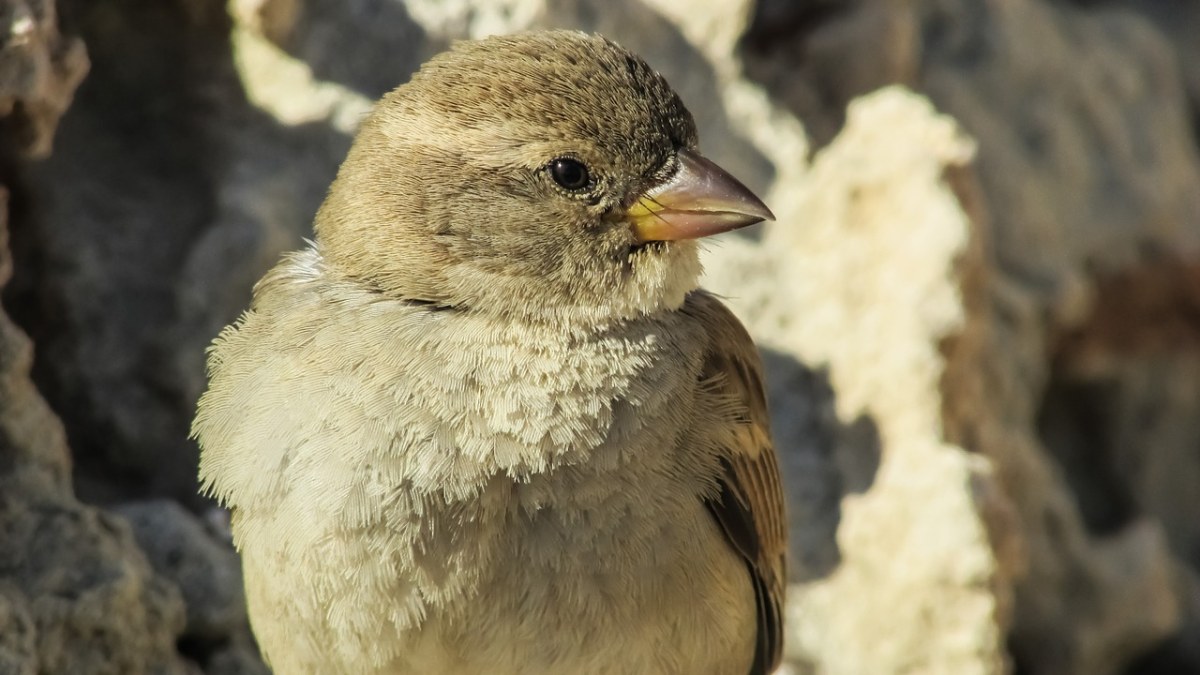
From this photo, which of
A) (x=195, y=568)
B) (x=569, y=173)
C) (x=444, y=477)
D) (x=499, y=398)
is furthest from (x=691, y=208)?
(x=195, y=568)

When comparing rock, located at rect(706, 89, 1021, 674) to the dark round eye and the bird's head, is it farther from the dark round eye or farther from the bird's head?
the dark round eye

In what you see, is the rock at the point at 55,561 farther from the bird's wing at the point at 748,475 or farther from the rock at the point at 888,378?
the rock at the point at 888,378

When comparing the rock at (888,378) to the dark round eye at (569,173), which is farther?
the rock at (888,378)

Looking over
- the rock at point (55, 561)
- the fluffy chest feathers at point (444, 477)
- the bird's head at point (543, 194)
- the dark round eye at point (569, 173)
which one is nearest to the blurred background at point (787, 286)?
the rock at point (55, 561)

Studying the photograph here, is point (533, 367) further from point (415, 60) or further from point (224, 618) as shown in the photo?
point (415, 60)

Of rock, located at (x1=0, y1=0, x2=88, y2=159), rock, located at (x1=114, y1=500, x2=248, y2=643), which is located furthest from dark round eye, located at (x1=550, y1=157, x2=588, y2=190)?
rock, located at (x1=114, y1=500, x2=248, y2=643)

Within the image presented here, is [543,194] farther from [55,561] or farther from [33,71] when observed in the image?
[55,561]
